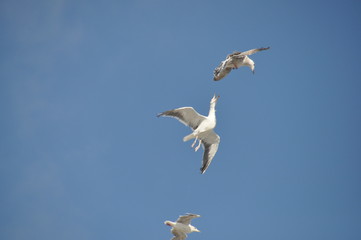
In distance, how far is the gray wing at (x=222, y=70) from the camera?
16.0 meters

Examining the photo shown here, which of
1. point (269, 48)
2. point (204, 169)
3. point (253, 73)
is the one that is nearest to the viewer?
point (269, 48)

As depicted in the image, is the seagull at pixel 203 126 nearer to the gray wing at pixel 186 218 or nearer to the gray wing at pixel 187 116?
the gray wing at pixel 187 116

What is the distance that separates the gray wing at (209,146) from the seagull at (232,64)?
86.6 inches

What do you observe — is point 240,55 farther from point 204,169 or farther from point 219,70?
point 204,169

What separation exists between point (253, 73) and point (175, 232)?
741cm

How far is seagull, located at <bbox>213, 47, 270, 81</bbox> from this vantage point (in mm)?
15938

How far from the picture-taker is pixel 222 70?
16094 mm

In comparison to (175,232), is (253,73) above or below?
above

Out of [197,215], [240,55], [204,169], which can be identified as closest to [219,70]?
[240,55]

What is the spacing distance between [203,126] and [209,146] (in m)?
1.27

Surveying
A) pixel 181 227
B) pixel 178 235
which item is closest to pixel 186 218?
pixel 181 227

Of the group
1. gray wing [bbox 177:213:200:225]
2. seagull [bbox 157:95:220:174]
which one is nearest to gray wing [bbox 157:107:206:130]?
seagull [bbox 157:95:220:174]

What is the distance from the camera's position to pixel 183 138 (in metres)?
15.9

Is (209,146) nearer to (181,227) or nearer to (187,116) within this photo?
(187,116)
